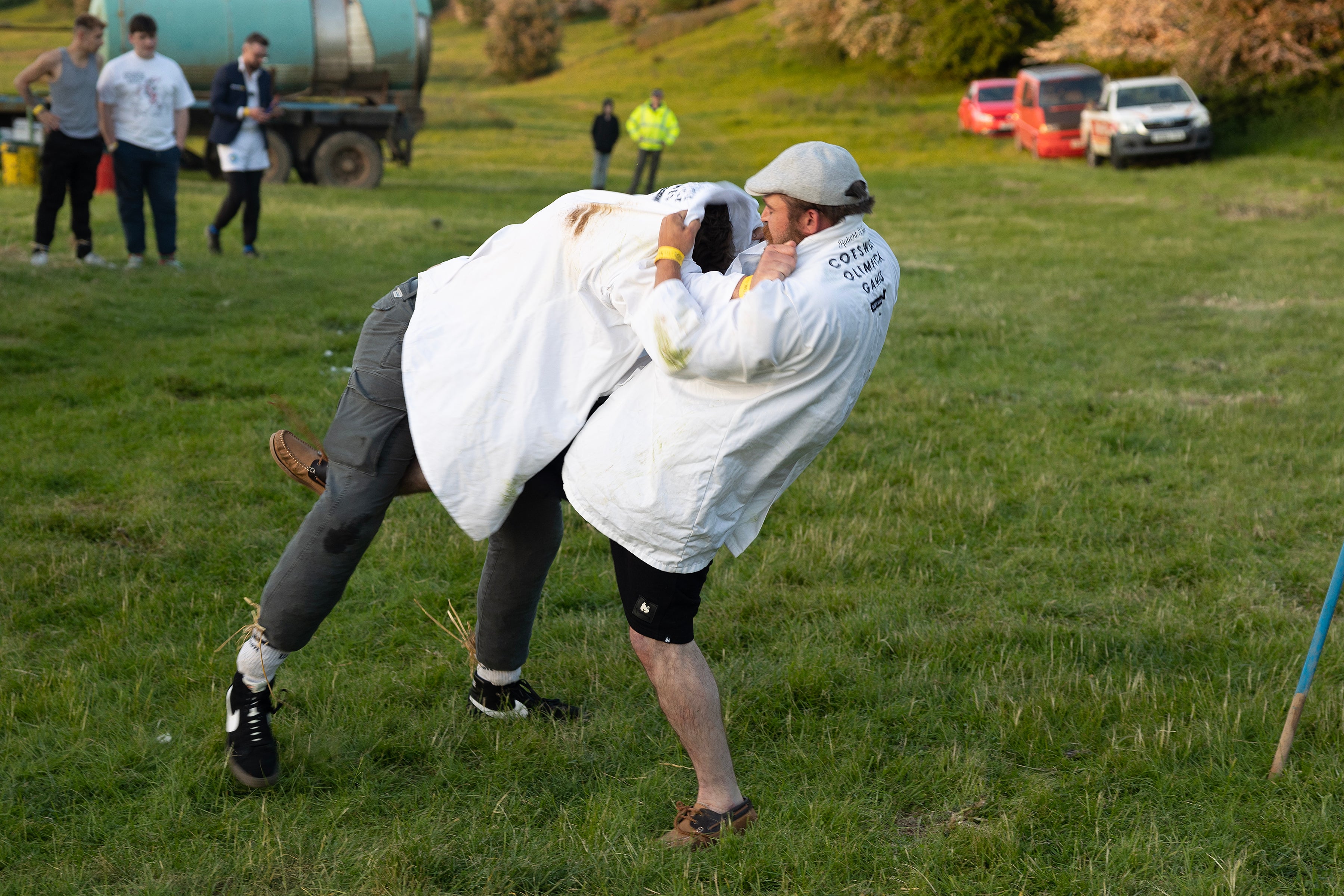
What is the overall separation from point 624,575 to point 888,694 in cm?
131

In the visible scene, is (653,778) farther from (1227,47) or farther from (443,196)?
(1227,47)

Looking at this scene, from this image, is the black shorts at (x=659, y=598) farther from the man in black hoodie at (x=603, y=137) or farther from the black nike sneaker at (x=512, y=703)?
the man in black hoodie at (x=603, y=137)

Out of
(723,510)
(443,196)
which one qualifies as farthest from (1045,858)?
(443,196)

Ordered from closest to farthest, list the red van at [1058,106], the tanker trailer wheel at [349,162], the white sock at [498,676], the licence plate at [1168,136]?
the white sock at [498,676], the tanker trailer wheel at [349,162], the licence plate at [1168,136], the red van at [1058,106]

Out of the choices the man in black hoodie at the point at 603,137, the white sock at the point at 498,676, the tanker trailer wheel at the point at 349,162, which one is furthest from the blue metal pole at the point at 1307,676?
the man in black hoodie at the point at 603,137

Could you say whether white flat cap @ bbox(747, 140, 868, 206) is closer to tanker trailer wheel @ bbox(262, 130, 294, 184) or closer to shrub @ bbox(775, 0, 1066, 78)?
tanker trailer wheel @ bbox(262, 130, 294, 184)

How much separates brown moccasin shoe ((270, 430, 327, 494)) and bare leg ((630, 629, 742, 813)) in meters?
1.05

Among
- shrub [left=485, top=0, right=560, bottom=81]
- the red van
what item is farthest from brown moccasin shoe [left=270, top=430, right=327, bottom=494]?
shrub [left=485, top=0, right=560, bottom=81]

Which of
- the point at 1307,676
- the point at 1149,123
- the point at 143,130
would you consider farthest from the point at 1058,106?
the point at 1307,676

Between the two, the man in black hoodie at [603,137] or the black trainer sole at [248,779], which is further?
the man in black hoodie at [603,137]

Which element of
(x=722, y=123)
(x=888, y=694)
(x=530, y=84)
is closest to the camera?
(x=888, y=694)

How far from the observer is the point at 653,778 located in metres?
3.35

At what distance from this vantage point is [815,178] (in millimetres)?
2734

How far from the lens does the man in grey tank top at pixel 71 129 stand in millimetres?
10039
